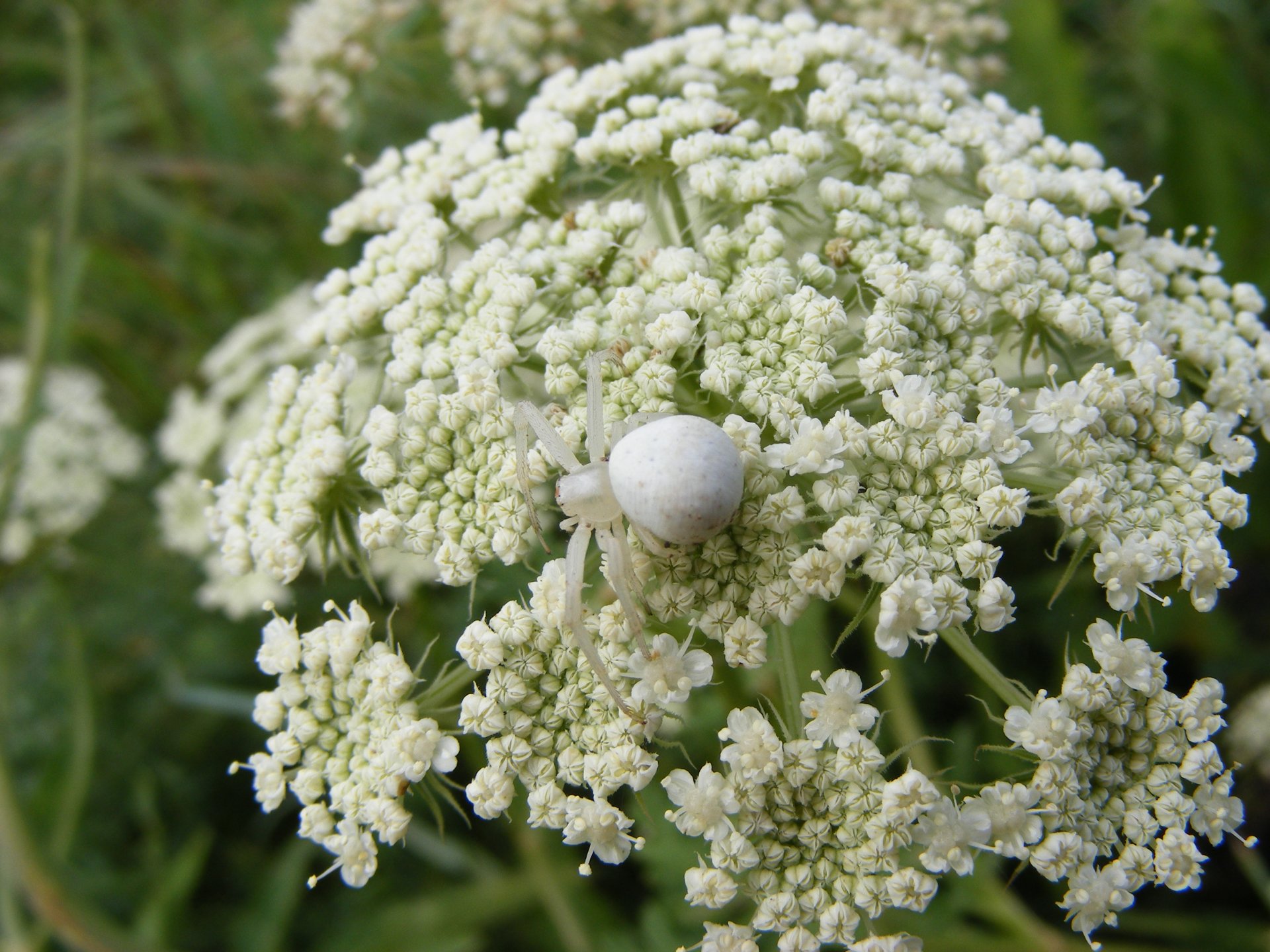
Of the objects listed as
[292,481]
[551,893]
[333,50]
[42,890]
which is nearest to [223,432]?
[333,50]

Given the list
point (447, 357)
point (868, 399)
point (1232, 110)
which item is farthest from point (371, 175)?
point (1232, 110)

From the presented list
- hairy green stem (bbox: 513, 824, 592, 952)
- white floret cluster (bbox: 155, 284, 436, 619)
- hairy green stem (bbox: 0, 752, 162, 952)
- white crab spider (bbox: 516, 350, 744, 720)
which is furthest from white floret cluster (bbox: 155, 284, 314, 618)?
white crab spider (bbox: 516, 350, 744, 720)

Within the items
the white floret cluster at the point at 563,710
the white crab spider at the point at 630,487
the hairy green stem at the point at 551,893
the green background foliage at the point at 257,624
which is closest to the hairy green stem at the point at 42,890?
the green background foliage at the point at 257,624

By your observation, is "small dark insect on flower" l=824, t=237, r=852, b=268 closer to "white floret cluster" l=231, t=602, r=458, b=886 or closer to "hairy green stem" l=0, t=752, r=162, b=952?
"white floret cluster" l=231, t=602, r=458, b=886

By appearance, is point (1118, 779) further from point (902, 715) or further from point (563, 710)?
point (902, 715)

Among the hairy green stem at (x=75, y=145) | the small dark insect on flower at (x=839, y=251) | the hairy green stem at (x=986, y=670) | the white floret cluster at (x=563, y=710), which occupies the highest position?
the small dark insect on flower at (x=839, y=251)

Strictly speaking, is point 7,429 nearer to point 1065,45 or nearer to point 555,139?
point 555,139

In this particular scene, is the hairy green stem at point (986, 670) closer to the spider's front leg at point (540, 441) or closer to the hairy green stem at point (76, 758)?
the spider's front leg at point (540, 441)
